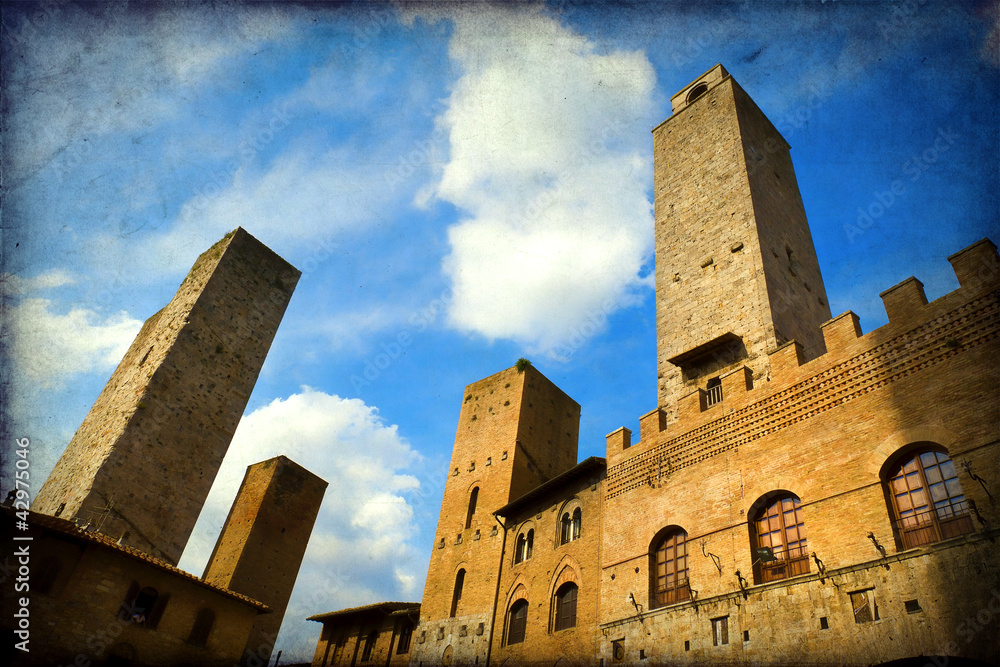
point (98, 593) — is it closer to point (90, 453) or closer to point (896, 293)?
point (90, 453)

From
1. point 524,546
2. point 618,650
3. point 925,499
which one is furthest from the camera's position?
point 524,546

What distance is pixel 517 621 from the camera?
15.8 meters

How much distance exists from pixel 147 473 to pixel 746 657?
627 inches

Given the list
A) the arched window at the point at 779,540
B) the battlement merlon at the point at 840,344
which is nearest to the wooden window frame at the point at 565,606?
the battlement merlon at the point at 840,344

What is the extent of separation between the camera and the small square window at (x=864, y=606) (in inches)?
314

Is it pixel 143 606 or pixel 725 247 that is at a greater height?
pixel 725 247

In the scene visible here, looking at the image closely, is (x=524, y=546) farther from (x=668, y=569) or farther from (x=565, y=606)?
(x=668, y=569)

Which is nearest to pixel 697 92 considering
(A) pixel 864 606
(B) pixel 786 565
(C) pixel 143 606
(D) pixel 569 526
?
(D) pixel 569 526

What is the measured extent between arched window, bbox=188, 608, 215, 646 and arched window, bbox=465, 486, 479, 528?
784cm

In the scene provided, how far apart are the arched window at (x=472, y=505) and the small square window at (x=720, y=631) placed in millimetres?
11353

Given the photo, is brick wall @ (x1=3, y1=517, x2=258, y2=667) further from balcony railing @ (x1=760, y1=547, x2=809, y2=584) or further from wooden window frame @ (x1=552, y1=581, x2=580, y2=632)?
balcony railing @ (x1=760, y1=547, x2=809, y2=584)

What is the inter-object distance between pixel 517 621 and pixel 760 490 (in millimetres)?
8253

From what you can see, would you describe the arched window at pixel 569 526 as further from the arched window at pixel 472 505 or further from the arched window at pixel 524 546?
the arched window at pixel 472 505

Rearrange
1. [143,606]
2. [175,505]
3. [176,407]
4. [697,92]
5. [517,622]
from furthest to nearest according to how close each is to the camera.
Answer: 1. [697,92]
2. [176,407]
3. [175,505]
4. [517,622]
5. [143,606]
